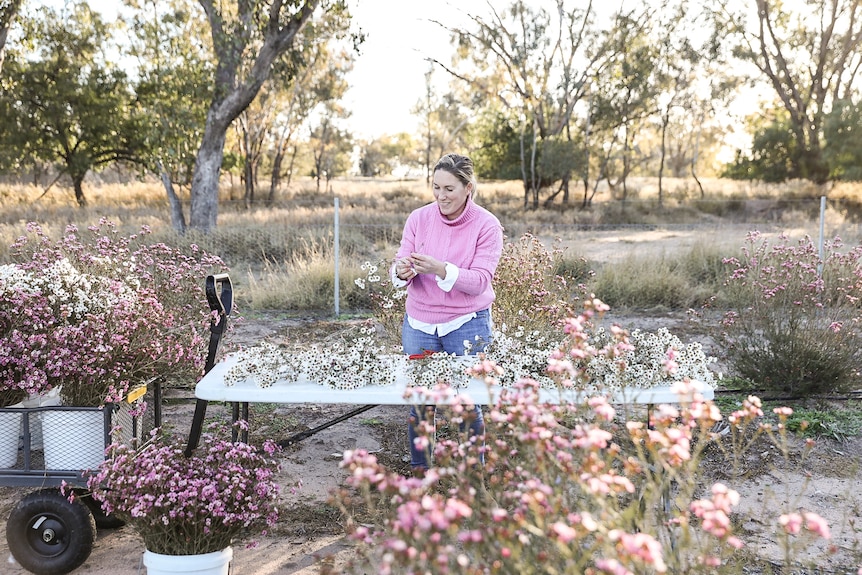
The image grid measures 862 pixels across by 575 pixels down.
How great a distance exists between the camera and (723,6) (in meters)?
24.2

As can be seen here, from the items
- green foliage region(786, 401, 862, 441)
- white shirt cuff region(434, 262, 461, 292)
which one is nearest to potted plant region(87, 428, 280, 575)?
white shirt cuff region(434, 262, 461, 292)

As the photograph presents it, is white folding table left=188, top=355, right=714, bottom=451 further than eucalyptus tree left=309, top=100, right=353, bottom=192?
No

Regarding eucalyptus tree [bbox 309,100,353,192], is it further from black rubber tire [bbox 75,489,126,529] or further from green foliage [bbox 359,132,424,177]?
black rubber tire [bbox 75,489,126,529]

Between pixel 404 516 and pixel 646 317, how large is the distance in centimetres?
747

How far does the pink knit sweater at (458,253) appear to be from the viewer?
11.2 feet

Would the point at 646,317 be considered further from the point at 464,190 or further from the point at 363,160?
the point at 363,160

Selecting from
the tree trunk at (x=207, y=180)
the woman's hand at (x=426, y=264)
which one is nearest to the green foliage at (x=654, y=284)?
the woman's hand at (x=426, y=264)

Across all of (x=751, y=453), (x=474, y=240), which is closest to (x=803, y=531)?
(x=751, y=453)

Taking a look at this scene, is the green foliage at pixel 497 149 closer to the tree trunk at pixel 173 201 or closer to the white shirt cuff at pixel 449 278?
the tree trunk at pixel 173 201

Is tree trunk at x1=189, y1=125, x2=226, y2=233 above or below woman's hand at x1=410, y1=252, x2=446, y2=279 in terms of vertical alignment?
above

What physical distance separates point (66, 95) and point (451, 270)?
64.1 ft

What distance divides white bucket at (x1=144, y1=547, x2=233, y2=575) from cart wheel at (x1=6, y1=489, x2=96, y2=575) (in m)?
0.46

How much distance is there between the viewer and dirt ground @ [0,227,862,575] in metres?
3.05

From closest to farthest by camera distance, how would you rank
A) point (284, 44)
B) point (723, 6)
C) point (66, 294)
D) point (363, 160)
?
1. point (66, 294)
2. point (284, 44)
3. point (723, 6)
4. point (363, 160)
